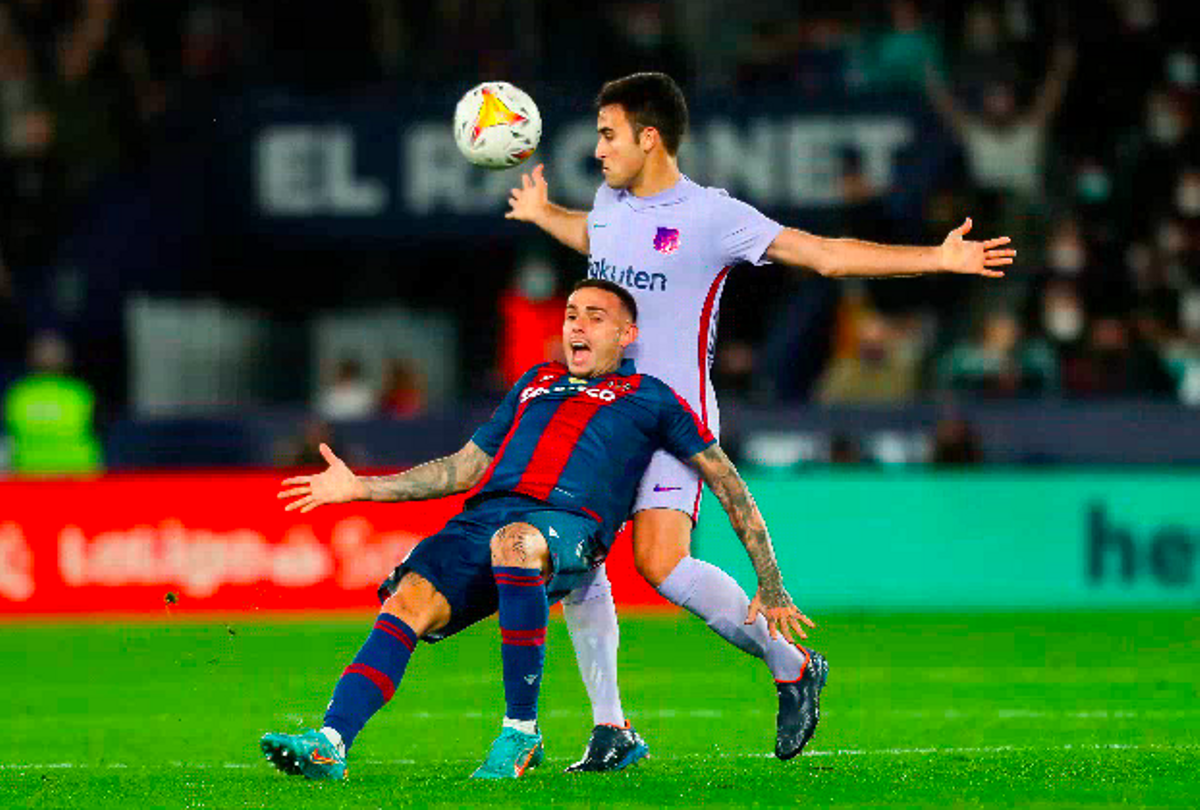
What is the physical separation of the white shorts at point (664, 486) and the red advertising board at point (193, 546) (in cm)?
867

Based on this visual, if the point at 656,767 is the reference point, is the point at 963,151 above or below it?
above

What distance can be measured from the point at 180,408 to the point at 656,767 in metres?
12.1

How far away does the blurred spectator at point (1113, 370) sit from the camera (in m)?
18.5

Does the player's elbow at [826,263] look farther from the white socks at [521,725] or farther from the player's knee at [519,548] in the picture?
the white socks at [521,725]

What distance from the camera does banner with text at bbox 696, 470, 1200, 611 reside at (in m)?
17.3

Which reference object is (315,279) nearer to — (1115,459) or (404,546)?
(404,546)

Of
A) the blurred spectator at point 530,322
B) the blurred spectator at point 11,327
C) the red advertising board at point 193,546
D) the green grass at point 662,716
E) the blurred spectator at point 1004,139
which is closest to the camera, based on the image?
the green grass at point 662,716

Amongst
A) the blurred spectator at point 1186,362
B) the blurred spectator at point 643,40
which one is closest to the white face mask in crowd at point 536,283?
the blurred spectator at point 643,40

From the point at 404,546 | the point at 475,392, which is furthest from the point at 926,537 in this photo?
the point at 475,392

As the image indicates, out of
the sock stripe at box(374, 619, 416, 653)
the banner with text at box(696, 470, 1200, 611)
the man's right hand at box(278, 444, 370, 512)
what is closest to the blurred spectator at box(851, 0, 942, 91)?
the banner with text at box(696, 470, 1200, 611)

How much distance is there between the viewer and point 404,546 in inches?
674

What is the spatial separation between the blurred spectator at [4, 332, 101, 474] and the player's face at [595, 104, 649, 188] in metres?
10.8

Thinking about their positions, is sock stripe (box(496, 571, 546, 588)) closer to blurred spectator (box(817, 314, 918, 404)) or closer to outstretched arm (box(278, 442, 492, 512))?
outstretched arm (box(278, 442, 492, 512))

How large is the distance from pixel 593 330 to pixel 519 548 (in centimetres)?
86
